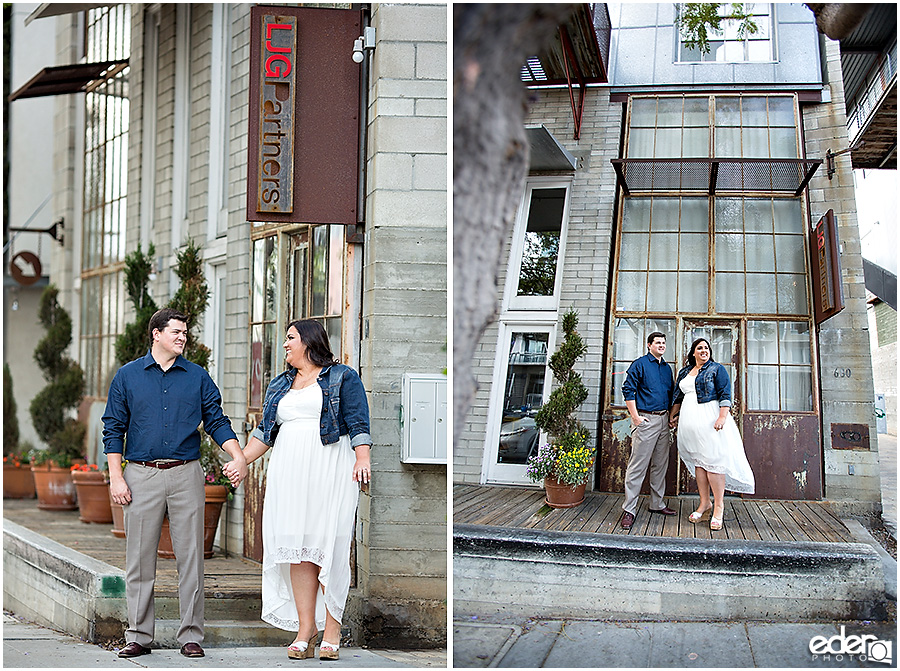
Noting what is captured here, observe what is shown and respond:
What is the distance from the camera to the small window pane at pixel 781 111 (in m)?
4.38

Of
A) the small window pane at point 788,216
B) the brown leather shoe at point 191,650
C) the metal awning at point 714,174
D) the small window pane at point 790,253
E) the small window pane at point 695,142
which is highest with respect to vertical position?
the small window pane at point 695,142

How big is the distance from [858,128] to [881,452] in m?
1.34

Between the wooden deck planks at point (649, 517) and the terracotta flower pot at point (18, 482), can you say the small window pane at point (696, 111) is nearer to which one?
the wooden deck planks at point (649, 517)

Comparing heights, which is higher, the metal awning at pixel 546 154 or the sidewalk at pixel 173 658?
the metal awning at pixel 546 154

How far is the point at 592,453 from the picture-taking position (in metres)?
4.38

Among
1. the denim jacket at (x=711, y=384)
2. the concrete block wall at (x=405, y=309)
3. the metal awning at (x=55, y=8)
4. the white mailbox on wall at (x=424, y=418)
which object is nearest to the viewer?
the denim jacket at (x=711, y=384)

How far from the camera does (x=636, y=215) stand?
4.38m

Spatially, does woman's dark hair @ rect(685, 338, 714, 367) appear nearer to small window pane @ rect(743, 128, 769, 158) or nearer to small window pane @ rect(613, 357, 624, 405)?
small window pane @ rect(613, 357, 624, 405)

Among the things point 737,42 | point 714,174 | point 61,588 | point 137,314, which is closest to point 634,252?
point 714,174

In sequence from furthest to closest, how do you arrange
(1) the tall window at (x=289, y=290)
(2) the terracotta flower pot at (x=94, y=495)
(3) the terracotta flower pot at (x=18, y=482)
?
(3) the terracotta flower pot at (x=18, y=482)
(2) the terracotta flower pot at (x=94, y=495)
(1) the tall window at (x=289, y=290)

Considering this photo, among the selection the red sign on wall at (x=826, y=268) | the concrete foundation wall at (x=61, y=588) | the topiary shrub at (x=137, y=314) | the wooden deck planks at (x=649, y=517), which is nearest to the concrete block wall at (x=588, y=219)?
the wooden deck planks at (x=649, y=517)

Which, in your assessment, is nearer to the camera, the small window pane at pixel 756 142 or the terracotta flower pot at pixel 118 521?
the small window pane at pixel 756 142

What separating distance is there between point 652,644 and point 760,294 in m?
1.54

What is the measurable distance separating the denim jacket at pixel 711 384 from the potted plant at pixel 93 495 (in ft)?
17.8
